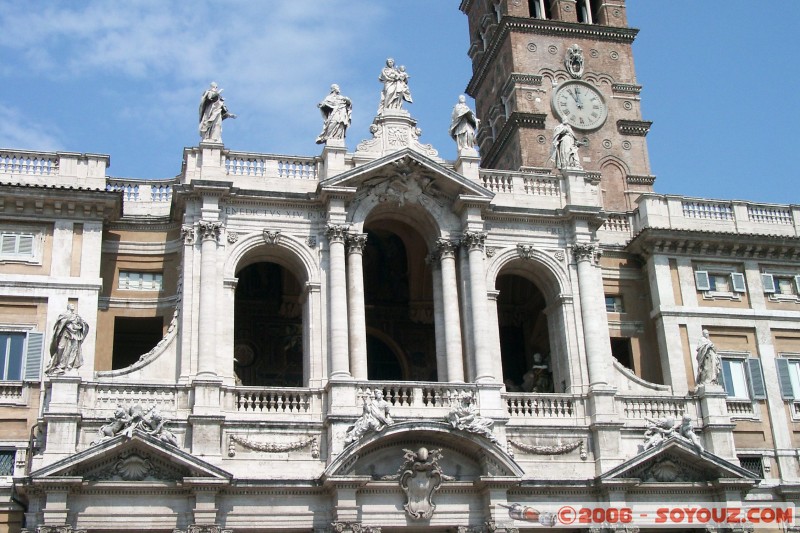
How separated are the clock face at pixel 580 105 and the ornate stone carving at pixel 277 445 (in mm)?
20633

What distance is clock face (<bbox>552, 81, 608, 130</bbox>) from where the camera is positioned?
4494cm

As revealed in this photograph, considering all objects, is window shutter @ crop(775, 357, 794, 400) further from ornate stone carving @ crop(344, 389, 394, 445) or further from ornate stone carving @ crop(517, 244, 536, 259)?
ornate stone carving @ crop(344, 389, 394, 445)

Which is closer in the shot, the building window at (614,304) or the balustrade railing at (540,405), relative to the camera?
the balustrade railing at (540,405)

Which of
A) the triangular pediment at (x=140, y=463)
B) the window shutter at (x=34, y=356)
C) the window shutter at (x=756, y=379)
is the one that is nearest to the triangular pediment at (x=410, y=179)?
the triangular pediment at (x=140, y=463)

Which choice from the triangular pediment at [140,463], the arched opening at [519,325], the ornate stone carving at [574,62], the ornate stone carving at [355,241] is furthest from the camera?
the ornate stone carving at [574,62]

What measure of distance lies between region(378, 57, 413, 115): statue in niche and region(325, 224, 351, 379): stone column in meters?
4.67

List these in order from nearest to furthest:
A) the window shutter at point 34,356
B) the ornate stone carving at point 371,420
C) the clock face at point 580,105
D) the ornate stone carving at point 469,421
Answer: the ornate stone carving at point 371,420 < the ornate stone carving at point 469,421 < the window shutter at point 34,356 < the clock face at point 580,105

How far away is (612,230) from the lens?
37.8 metres

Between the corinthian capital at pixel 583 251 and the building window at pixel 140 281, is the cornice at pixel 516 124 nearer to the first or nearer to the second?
the corinthian capital at pixel 583 251

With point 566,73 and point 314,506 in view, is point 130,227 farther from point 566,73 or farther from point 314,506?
point 566,73

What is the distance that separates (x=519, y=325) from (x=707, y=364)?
281 inches

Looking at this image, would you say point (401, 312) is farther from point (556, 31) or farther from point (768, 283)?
point (556, 31)

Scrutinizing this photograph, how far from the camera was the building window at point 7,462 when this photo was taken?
28.9 metres

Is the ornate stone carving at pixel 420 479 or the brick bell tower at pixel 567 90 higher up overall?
the brick bell tower at pixel 567 90
